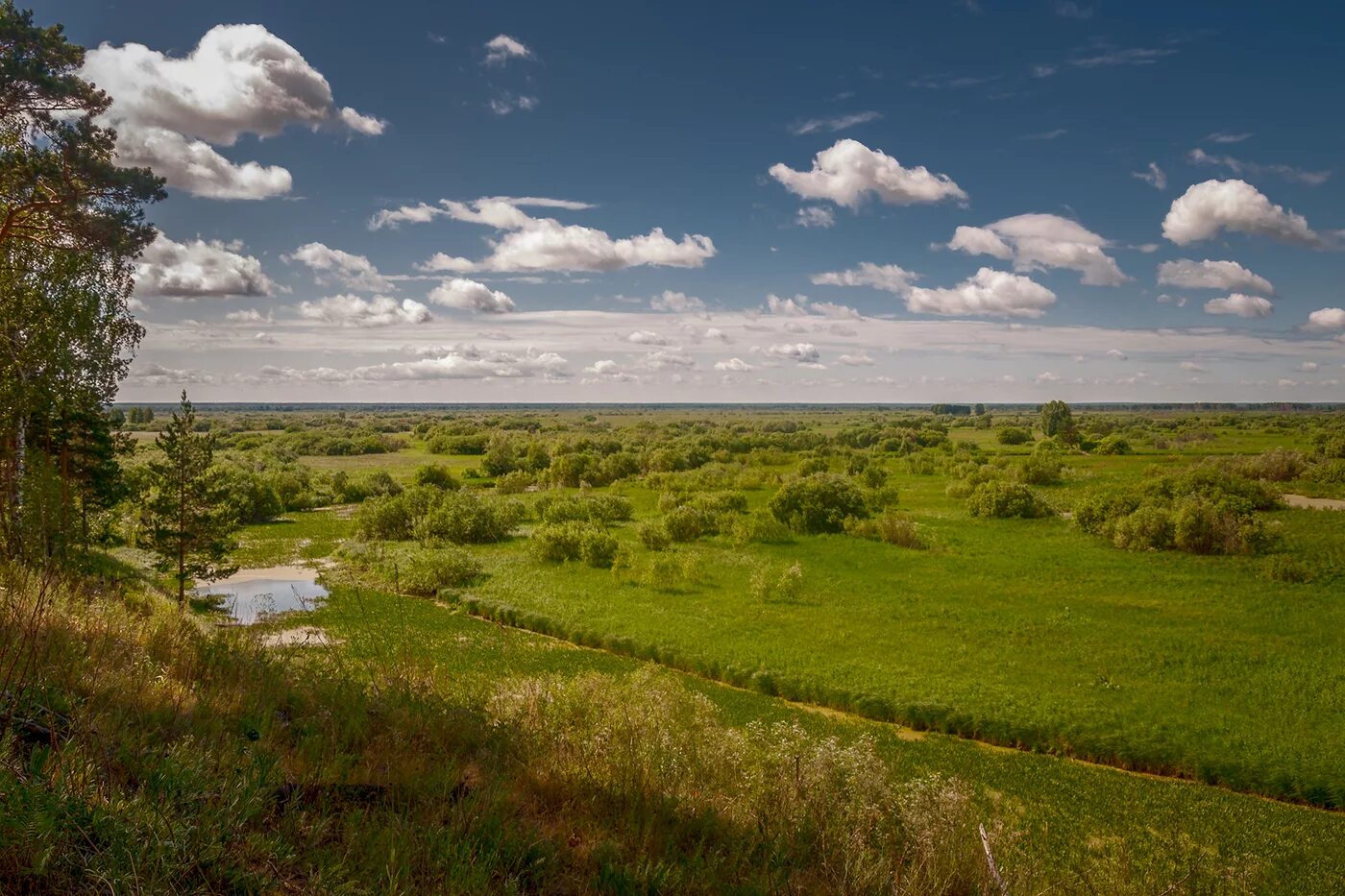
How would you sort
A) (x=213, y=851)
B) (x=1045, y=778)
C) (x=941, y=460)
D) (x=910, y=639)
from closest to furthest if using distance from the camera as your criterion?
(x=213, y=851)
(x=1045, y=778)
(x=910, y=639)
(x=941, y=460)

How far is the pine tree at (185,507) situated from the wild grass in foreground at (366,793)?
16.6 meters

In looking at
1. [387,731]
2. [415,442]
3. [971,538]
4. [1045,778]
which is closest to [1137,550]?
[971,538]

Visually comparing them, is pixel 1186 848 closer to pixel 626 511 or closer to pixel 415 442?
pixel 626 511

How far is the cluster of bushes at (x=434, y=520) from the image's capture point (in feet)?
141

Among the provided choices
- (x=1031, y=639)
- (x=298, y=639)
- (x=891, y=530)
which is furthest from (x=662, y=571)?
(x=298, y=639)

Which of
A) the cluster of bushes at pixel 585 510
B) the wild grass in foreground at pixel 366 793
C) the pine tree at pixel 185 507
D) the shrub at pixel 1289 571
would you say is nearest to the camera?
the wild grass in foreground at pixel 366 793

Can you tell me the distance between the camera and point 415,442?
125 meters

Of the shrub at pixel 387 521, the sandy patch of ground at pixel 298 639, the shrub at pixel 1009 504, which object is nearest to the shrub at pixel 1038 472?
the shrub at pixel 1009 504

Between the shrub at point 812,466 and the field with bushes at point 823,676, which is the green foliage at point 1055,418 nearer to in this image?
the field with bushes at point 823,676

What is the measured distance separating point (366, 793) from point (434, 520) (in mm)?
40473

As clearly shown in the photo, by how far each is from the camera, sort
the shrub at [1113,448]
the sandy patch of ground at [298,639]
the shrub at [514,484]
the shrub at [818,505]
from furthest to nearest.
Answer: the shrub at [1113,448] < the shrub at [514,484] < the shrub at [818,505] < the sandy patch of ground at [298,639]

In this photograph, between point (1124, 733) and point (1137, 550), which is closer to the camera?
point (1124, 733)

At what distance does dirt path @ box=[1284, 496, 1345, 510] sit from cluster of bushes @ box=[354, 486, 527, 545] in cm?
5544

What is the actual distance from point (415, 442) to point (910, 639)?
116 m
